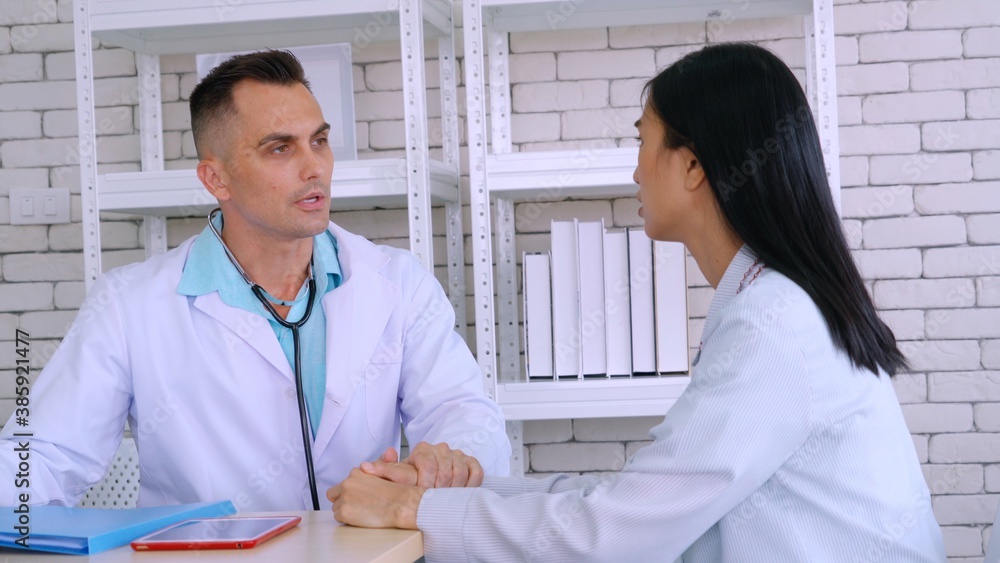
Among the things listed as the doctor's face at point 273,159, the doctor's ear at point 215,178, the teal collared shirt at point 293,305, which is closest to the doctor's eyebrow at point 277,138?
the doctor's face at point 273,159

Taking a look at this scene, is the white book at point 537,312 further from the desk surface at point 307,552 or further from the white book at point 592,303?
the desk surface at point 307,552

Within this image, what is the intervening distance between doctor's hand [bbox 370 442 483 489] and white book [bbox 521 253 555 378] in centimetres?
88

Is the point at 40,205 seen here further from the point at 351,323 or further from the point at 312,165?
the point at 351,323

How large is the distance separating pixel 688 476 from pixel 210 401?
2.95 feet

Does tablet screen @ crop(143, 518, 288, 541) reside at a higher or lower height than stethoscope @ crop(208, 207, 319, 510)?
lower

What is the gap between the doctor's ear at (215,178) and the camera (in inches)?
71.3

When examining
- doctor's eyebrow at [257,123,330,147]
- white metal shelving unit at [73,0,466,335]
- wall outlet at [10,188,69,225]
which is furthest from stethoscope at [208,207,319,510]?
wall outlet at [10,188,69,225]

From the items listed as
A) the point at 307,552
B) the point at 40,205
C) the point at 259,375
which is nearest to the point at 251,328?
the point at 259,375

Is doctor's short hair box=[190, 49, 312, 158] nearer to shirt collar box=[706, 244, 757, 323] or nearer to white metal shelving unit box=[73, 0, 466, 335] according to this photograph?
white metal shelving unit box=[73, 0, 466, 335]

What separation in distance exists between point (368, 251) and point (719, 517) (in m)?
0.94

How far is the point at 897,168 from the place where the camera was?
2.41 m

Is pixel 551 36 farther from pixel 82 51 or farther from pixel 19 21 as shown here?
pixel 19 21

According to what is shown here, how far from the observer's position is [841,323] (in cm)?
104

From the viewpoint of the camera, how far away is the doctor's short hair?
1793 millimetres
